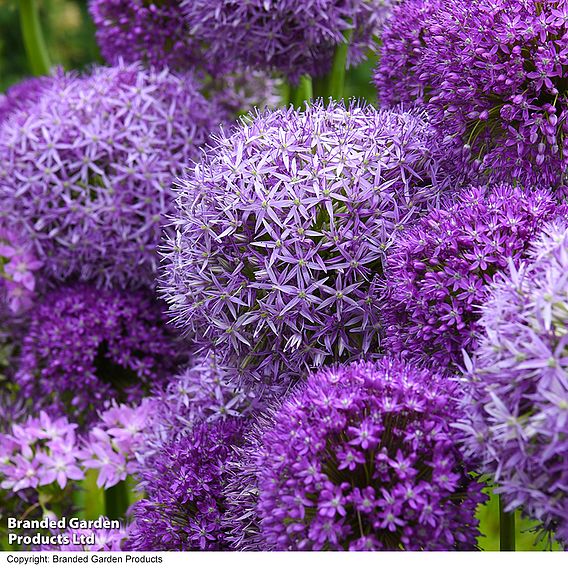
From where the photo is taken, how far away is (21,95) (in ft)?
5.91

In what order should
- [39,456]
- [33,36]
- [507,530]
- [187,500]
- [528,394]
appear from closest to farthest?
[528,394] < [507,530] < [187,500] < [39,456] < [33,36]

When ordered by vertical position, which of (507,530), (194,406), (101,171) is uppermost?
(101,171)

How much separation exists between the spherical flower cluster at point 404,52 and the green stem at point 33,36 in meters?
0.97

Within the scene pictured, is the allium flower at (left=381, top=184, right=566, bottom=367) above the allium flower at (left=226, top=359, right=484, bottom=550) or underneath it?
above

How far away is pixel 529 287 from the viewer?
2.68 ft

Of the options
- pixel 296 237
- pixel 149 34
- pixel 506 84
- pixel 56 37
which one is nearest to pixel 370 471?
pixel 296 237

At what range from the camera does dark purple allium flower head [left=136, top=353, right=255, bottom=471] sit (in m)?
1.22

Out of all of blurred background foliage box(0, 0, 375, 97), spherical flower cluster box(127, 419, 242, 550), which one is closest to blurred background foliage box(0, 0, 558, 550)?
blurred background foliage box(0, 0, 375, 97)

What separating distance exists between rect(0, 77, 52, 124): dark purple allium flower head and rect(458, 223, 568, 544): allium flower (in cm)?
120

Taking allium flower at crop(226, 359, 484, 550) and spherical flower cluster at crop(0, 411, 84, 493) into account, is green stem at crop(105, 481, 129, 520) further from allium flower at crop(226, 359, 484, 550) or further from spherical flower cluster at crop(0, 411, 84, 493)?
allium flower at crop(226, 359, 484, 550)

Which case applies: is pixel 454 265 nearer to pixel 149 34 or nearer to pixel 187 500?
pixel 187 500

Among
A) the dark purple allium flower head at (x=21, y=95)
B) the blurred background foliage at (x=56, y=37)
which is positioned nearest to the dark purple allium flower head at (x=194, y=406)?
the dark purple allium flower head at (x=21, y=95)

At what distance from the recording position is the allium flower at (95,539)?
1.14m

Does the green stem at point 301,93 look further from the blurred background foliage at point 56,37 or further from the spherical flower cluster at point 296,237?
the blurred background foliage at point 56,37
